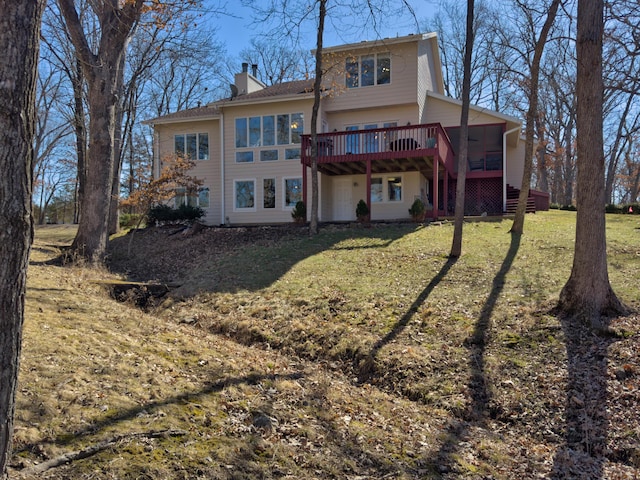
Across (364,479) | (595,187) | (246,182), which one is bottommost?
(364,479)

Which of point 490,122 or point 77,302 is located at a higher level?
point 490,122

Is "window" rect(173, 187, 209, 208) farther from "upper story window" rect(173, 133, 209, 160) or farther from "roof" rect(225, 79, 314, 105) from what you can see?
"roof" rect(225, 79, 314, 105)

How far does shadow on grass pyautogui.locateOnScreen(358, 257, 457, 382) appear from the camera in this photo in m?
6.80

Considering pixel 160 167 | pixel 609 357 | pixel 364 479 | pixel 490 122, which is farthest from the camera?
pixel 160 167

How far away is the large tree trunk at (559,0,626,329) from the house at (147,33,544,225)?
11.0 metres

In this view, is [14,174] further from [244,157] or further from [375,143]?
[244,157]

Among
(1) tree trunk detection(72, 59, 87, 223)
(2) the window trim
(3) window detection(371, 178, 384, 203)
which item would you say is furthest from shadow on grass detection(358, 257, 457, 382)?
(1) tree trunk detection(72, 59, 87, 223)

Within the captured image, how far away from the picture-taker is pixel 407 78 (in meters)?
20.0

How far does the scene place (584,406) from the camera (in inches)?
213

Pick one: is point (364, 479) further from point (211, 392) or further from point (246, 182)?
point (246, 182)

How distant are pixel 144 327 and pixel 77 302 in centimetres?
146

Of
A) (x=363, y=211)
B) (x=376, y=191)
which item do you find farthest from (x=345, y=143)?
(x=376, y=191)

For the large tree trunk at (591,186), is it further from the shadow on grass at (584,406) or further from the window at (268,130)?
the window at (268,130)

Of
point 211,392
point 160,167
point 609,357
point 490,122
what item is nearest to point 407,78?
point 490,122
